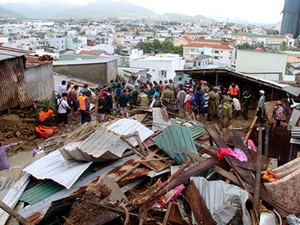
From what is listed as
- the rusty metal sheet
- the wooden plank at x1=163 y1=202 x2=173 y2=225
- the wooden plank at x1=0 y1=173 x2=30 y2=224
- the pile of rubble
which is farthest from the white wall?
the wooden plank at x1=0 y1=173 x2=30 y2=224

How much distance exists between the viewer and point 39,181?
19.3 ft

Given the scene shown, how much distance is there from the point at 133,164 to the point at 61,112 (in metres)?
5.93

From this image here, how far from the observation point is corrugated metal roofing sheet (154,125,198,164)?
644 centimetres

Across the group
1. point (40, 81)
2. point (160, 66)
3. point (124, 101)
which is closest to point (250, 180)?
point (124, 101)

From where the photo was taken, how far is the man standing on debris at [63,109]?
11020 millimetres

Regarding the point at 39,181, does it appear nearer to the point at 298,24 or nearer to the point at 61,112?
the point at 61,112

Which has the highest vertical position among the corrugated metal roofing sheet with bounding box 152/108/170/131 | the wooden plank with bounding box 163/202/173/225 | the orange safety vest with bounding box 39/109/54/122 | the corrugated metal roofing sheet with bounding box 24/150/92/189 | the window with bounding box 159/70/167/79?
the corrugated metal roofing sheet with bounding box 152/108/170/131

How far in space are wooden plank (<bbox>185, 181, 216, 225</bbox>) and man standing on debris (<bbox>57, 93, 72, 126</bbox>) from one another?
7.15 meters

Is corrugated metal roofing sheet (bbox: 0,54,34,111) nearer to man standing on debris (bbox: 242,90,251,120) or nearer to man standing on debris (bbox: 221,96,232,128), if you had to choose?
man standing on debris (bbox: 221,96,232,128)

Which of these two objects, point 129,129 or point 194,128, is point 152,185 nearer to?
point 129,129

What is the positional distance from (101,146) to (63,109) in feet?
17.8

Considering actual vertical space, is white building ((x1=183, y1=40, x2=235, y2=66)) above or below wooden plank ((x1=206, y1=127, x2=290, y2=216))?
below

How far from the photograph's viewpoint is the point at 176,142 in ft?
22.0

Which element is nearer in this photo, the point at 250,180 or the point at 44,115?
the point at 250,180
